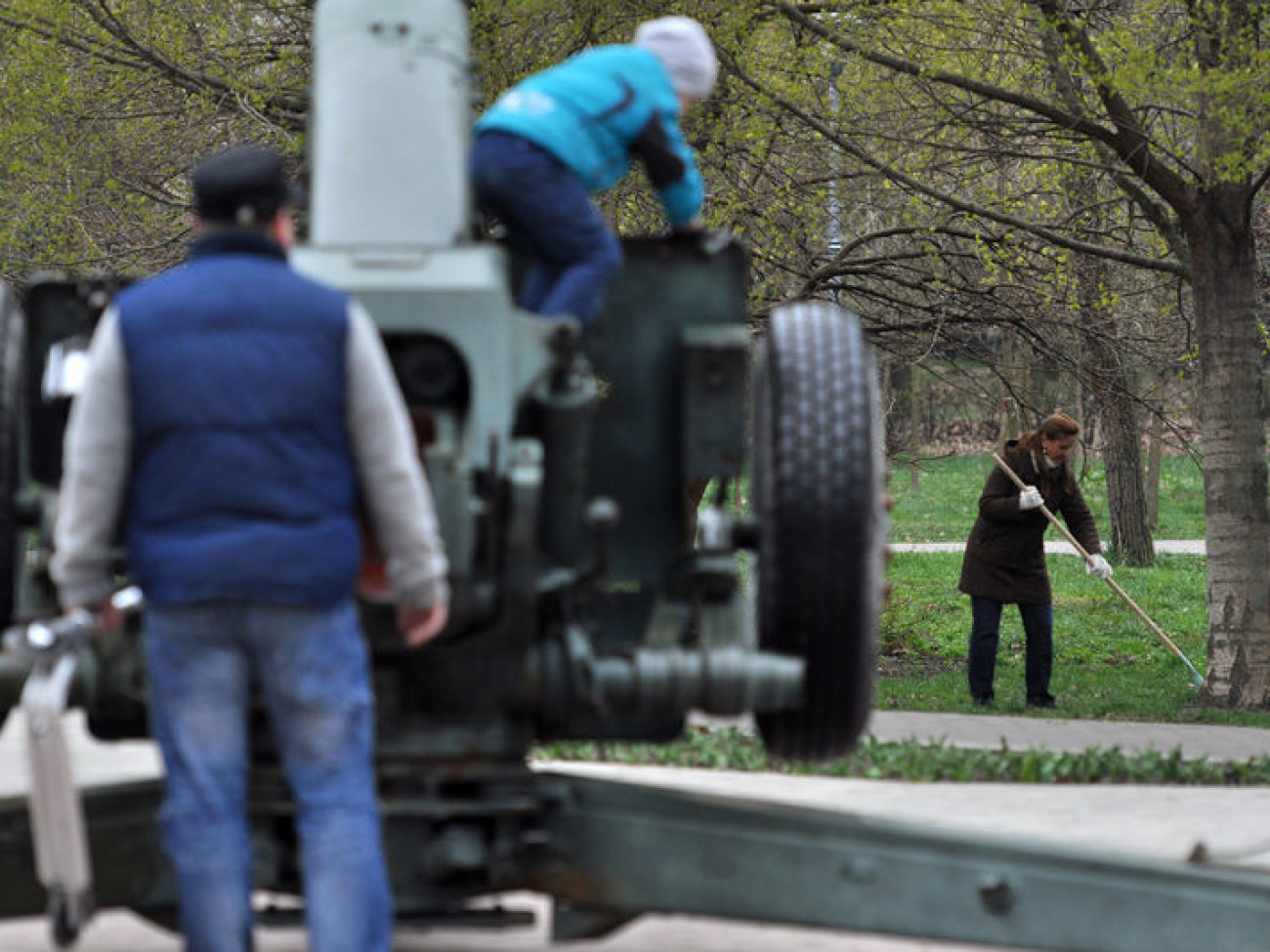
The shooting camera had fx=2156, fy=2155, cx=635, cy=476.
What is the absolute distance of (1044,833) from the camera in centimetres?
648

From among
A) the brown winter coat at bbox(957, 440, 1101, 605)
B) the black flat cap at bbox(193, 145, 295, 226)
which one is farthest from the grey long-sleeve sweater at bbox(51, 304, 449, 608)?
the brown winter coat at bbox(957, 440, 1101, 605)

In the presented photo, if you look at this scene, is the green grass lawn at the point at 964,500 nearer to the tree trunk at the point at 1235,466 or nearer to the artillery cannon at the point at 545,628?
the tree trunk at the point at 1235,466

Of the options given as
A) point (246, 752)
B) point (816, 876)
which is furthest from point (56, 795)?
point (816, 876)

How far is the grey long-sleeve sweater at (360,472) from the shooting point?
11.4 ft

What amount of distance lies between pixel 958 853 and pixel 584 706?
30.9 inches

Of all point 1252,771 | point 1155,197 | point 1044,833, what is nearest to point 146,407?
point 1044,833


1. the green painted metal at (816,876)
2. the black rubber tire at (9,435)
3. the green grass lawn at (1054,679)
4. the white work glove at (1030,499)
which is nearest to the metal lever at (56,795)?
the black rubber tire at (9,435)

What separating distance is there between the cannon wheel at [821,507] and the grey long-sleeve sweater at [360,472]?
→ 0.83m

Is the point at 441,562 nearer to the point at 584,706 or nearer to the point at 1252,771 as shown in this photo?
the point at 584,706

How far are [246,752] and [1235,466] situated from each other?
9.68 meters

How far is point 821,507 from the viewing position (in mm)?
4102

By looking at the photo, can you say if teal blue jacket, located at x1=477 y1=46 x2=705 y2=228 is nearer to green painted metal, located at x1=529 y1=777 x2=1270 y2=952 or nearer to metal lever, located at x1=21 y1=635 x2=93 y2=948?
green painted metal, located at x1=529 y1=777 x2=1270 y2=952

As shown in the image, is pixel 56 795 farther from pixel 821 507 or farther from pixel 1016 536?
pixel 1016 536

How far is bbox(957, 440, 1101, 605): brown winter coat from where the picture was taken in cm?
1229
